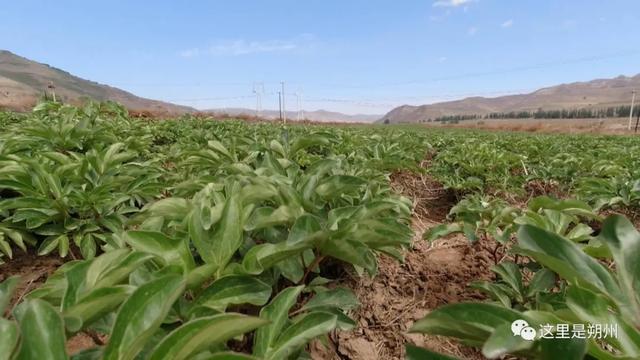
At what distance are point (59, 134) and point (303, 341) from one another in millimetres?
2708

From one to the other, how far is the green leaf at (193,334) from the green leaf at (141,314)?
0.03 m

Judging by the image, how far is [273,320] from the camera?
0.99 metres

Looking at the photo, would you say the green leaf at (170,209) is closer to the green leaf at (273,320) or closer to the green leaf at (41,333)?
the green leaf at (273,320)

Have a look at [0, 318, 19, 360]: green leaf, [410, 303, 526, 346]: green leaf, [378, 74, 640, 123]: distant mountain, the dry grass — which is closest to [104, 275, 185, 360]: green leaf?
[0, 318, 19, 360]: green leaf

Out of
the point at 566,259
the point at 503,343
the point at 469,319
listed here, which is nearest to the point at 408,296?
the point at 566,259

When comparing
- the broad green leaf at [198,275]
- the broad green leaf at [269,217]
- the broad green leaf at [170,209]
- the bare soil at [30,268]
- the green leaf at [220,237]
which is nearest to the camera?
the broad green leaf at [198,275]

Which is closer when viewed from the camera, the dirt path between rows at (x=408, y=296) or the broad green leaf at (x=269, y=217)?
the broad green leaf at (x=269, y=217)

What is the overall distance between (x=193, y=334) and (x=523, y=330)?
572mm

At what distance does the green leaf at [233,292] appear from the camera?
1.02 m

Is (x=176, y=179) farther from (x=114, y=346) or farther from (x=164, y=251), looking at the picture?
(x=114, y=346)

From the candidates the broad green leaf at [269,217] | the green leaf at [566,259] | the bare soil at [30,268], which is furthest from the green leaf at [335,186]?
the bare soil at [30,268]

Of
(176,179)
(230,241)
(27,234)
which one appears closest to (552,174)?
(176,179)

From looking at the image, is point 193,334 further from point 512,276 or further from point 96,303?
point 512,276

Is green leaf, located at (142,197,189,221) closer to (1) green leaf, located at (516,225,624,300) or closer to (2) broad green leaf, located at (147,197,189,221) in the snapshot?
(2) broad green leaf, located at (147,197,189,221)
